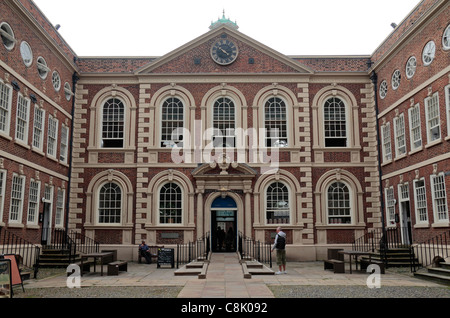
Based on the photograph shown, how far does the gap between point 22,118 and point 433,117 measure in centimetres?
1618

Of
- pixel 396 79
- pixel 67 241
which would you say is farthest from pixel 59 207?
pixel 396 79

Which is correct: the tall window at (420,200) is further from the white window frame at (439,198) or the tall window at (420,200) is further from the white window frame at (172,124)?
the white window frame at (172,124)

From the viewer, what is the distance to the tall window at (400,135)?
20.5 meters

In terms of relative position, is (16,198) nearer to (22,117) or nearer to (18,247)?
(18,247)

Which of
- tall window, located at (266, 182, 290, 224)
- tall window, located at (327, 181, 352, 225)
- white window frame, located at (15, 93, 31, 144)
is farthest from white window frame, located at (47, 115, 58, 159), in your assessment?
tall window, located at (327, 181, 352, 225)

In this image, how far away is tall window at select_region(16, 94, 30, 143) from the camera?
1803 cm

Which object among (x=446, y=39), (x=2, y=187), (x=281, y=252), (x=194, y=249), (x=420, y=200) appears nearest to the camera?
(x=281, y=252)

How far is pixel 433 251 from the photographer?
56.1 ft

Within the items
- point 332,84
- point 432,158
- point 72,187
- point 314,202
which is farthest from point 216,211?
point 432,158

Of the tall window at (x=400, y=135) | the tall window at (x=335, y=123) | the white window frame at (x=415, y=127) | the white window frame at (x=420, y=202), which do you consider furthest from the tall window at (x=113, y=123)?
the white window frame at (x=420, y=202)

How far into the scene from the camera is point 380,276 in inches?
600

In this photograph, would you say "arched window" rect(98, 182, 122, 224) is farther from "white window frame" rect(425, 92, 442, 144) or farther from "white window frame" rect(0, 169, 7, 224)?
"white window frame" rect(425, 92, 442, 144)

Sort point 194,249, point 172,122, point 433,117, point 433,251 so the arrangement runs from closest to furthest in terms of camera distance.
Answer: point 433,251 → point 433,117 → point 194,249 → point 172,122

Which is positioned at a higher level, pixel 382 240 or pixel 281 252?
pixel 382 240
